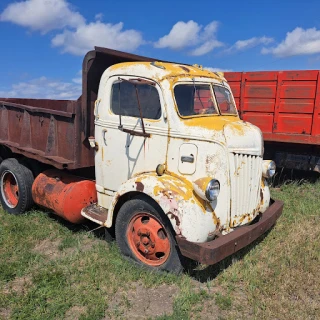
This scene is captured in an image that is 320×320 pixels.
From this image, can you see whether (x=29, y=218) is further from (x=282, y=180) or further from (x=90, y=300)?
(x=282, y=180)

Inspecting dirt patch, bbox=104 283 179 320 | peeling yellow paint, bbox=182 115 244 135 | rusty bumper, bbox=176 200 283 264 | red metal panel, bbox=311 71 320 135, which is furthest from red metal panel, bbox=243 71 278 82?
dirt patch, bbox=104 283 179 320

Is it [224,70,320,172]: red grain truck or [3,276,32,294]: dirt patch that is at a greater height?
[224,70,320,172]: red grain truck

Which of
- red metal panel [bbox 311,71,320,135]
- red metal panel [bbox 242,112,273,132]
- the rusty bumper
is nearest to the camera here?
the rusty bumper

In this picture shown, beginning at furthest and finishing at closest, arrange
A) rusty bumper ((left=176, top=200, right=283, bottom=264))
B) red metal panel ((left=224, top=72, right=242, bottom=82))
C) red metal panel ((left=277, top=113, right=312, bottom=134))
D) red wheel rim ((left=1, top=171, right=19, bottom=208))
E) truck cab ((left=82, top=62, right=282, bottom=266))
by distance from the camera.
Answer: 1. red metal panel ((left=224, top=72, right=242, bottom=82))
2. red metal panel ((left=277, top=113, right=312, bottom=134))
3. red wheel rim ((left=1, top=171, right=19, bottom=208))
4. truck cab ((left=82, top=62, right=282, bottom=266))
5. rusty bumper ((left=176, top=200, right=283, bottom=264))

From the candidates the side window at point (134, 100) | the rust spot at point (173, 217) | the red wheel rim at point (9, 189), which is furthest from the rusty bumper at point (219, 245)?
the red wheel rim at point (9, 189)

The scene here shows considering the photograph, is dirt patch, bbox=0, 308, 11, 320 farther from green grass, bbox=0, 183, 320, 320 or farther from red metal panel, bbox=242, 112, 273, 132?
red metal panel, bbox=242, 112, 273, 132

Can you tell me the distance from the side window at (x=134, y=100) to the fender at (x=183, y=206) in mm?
814

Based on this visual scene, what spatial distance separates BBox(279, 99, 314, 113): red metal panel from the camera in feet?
21.0

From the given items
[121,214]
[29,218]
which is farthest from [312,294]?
[29,218]

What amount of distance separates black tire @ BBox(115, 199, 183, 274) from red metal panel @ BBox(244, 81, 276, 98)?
4.13 metres

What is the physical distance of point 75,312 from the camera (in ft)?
10.9

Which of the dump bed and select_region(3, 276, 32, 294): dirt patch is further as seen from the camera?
the dump bed

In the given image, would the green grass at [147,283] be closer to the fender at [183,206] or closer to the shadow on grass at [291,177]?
the fender at [183,206]

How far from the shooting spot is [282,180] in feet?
25.0
